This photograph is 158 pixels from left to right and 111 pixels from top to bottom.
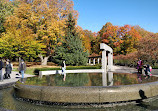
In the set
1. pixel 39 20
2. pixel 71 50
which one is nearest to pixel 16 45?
pixel 39 20

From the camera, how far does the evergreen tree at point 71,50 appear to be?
32.9 metres

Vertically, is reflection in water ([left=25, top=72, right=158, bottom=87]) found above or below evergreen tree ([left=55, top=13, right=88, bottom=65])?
below

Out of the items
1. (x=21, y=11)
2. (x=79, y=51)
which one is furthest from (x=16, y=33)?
(x=79, y=51)

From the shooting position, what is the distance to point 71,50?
3400 centimetres

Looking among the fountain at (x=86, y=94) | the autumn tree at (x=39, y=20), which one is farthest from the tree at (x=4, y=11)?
the fountain at (x=86, y=94)

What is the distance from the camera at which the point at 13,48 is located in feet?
95.8

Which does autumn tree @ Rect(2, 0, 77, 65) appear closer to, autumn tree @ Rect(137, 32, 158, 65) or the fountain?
autumn tree @ Rect(137, 32, 158, 65)

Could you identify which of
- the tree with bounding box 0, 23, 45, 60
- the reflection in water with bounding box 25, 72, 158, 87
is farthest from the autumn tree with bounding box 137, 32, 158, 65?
the reflection in water with bounding box 25, 72, 158, 87

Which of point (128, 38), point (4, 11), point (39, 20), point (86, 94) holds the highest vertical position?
point (4, 11)

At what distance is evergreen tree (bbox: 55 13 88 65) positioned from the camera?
3294 centimetres

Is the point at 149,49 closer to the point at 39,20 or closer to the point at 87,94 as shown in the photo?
the point at 39,20

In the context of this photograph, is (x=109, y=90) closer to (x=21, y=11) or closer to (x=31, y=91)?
(x=31, y=91)

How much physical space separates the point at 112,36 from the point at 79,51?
22369 mm

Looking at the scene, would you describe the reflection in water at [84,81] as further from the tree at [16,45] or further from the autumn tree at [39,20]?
the autumn tree at [39,20]
